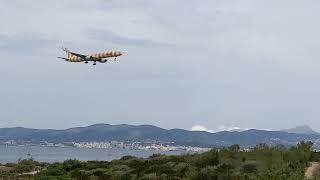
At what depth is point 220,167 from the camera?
90.2 ft

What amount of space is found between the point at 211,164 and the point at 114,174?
503cm

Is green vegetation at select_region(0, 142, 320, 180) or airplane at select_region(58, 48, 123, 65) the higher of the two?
airplane at select_region(58, 48, 123, 65)

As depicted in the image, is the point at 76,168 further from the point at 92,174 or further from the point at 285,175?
the point at 285,175

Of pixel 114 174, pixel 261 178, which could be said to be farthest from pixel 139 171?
pixel 261 178

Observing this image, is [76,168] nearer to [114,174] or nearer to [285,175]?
[114,174]

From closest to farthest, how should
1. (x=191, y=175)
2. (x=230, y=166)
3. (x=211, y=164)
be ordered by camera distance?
(x=191, y=175), (x=230, y=166), (x=211, y=164)

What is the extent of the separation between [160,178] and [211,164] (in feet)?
14.3

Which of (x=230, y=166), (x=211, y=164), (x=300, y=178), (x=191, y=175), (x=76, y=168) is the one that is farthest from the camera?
(x=76, y=168)

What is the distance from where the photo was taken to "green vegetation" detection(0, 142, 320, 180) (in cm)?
2561

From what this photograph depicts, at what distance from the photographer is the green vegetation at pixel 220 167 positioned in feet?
84.0

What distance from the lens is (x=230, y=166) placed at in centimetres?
2789

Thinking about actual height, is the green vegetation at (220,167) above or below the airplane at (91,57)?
below

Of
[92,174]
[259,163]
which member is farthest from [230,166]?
[92,174]

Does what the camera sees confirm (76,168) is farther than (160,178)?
Yes
